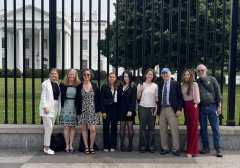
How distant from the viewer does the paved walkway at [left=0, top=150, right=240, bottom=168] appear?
461 cm

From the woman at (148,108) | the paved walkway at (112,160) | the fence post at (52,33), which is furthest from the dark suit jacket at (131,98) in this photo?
the fence post at (52,33)

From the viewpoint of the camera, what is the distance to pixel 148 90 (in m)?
5.37

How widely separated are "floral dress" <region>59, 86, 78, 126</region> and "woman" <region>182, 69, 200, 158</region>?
7.14ft

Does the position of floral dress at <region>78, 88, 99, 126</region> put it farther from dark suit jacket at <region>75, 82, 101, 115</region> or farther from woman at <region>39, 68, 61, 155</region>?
woman at <region>39, 68, 61, 155</region>

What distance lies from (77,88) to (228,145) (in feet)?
10.8

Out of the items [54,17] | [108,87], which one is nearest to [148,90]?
[108,87]

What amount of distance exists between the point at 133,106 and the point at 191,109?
3.66 ft

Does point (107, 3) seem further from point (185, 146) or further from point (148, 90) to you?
point (185, 146)

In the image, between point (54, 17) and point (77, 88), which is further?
point (54, 17)

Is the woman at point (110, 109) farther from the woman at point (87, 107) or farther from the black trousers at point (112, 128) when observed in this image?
the woman at point (87, 107)

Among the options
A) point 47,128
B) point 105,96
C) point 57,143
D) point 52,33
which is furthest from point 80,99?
point 52,33

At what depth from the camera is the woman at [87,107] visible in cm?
528

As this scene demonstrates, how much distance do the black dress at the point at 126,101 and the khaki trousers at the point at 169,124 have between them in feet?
1.94

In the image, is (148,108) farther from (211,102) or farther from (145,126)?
(211,102)
